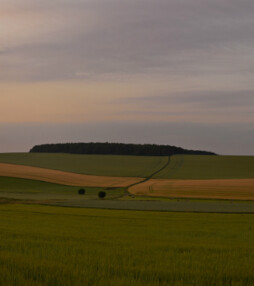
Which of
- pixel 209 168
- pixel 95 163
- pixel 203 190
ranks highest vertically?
pixel 95 163

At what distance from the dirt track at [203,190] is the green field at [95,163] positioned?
21.0 metres

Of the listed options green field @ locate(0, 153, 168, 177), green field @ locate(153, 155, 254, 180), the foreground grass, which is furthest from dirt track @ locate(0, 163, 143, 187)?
the foreground grass

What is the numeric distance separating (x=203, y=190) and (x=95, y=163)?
4770cm

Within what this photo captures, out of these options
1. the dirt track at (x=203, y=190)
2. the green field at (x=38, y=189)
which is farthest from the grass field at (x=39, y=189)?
the dirt track at (x=203, y=190)

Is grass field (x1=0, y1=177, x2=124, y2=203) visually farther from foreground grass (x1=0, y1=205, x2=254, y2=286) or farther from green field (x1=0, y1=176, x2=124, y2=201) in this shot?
foreground grass (x1=0, y1=205, x2=254, y2=286)

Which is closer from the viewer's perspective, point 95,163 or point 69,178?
point 69,178

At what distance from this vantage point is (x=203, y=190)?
56375 mm

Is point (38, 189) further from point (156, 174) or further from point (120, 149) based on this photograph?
point (120, 149)

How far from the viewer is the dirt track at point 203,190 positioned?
172 feet

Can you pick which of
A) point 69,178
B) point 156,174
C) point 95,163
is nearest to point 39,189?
point 69,178

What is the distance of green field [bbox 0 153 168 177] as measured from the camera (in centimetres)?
8750

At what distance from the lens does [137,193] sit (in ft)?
185

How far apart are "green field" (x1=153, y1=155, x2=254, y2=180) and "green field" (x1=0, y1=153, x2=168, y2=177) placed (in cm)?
379

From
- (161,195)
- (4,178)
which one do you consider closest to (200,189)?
(161,195)
